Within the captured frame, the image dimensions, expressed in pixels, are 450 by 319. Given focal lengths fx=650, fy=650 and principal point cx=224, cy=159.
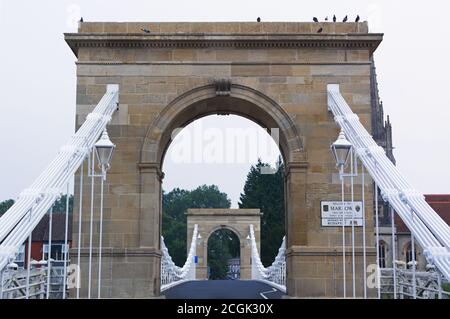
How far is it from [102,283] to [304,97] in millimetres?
5495

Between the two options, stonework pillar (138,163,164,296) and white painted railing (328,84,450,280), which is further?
stonework pillar (138,163,164,296)

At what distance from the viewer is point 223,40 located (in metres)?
13.4

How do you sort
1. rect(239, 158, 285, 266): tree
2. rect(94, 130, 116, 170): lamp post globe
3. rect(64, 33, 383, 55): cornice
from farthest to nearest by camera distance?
rect(239, 158, 285, 266): tree
rect(64, 33, 383, 55): cornice
rect(94, 130, 116, 170): lamp post globe

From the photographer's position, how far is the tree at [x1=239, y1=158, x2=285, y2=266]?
38875mm

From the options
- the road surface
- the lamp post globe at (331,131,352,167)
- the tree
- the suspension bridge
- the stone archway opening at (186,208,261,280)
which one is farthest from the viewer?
the tree

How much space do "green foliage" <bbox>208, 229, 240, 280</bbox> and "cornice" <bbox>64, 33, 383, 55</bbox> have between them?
35.4m

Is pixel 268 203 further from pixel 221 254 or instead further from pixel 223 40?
pixel 223 40

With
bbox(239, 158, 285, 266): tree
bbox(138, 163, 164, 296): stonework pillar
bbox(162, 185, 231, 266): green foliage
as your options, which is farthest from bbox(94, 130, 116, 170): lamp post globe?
bbox(162, 185, 231, 266): green foliage

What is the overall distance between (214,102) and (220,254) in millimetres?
40177

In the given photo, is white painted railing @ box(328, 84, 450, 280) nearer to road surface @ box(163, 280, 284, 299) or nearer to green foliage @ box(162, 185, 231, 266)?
road surface @ box(163, 280, 284, 299)

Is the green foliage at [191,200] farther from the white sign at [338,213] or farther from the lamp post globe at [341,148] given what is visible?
the lamp post globe at [341,148]

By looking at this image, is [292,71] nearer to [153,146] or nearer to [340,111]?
[340,111]

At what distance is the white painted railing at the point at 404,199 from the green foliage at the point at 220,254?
1456 inches

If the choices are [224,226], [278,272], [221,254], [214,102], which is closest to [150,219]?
[214,102]
